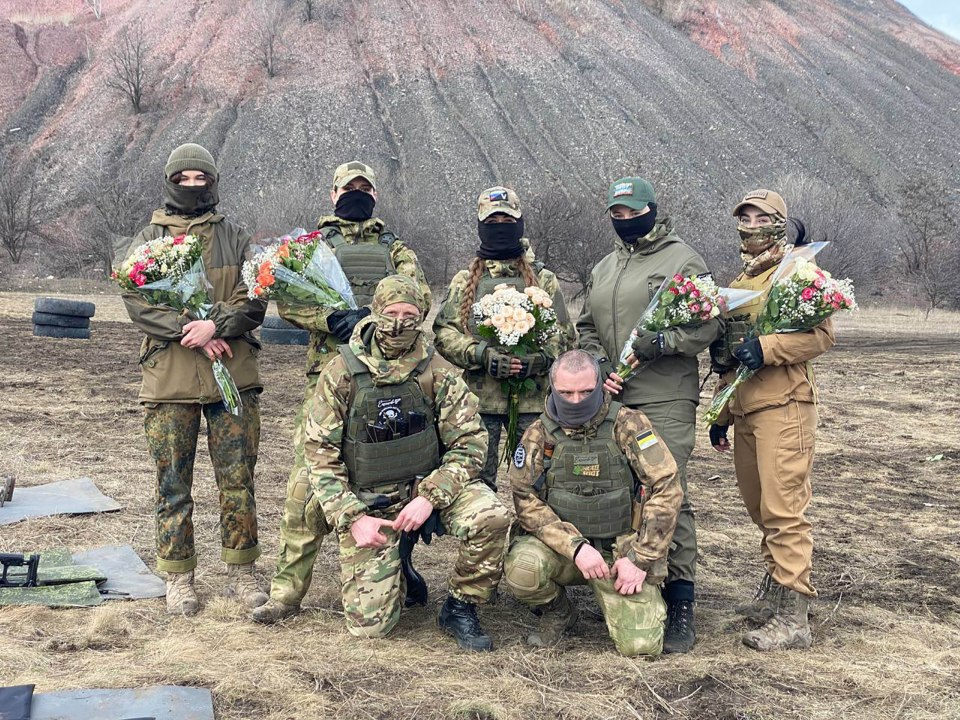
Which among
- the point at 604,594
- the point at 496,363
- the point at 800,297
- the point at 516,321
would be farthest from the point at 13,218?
the point at 800,297

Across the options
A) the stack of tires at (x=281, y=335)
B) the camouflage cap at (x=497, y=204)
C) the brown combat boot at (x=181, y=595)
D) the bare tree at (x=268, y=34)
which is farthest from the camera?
the bare tree at (x=268, y=34)

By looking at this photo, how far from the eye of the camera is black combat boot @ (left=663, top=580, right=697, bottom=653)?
4.64 m

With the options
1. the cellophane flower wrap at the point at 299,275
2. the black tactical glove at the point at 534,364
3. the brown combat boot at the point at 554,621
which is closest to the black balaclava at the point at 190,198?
the cellophane flower wrap at the point at 299,275

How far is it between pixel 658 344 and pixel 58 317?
46.5ft

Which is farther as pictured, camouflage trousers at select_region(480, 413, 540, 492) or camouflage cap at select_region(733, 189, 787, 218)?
camouflage trousers at select_region(480, 413, 540, 492)

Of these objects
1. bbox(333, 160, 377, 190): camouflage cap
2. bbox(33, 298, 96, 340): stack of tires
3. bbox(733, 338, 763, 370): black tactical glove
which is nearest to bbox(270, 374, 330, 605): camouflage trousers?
bbox(333, 160, 377, 190): camouflage cap

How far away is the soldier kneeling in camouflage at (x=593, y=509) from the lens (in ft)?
14.7

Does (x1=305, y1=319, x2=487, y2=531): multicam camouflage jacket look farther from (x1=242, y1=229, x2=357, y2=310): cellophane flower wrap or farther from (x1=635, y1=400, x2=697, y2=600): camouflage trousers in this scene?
(x1=635, y1=400, x2=697, y2=600): camouflage trousers

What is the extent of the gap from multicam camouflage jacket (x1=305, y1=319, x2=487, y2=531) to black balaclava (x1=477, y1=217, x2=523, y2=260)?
34.1 inches

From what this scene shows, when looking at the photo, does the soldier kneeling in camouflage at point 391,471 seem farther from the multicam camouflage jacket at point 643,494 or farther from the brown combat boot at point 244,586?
the brown combat boot at point 244,586

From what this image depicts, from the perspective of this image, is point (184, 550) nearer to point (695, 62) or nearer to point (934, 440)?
point (934, 440)

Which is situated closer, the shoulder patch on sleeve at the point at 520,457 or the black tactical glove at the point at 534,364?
the shoulder patch on sleeve at the point at 520,457

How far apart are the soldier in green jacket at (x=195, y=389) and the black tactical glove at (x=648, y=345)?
215cm

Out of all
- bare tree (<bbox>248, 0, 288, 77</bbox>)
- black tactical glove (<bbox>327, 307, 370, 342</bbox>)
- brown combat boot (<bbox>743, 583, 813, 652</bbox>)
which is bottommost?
bare tree (<bbox>248, 0, 288, 77</bbox>)
